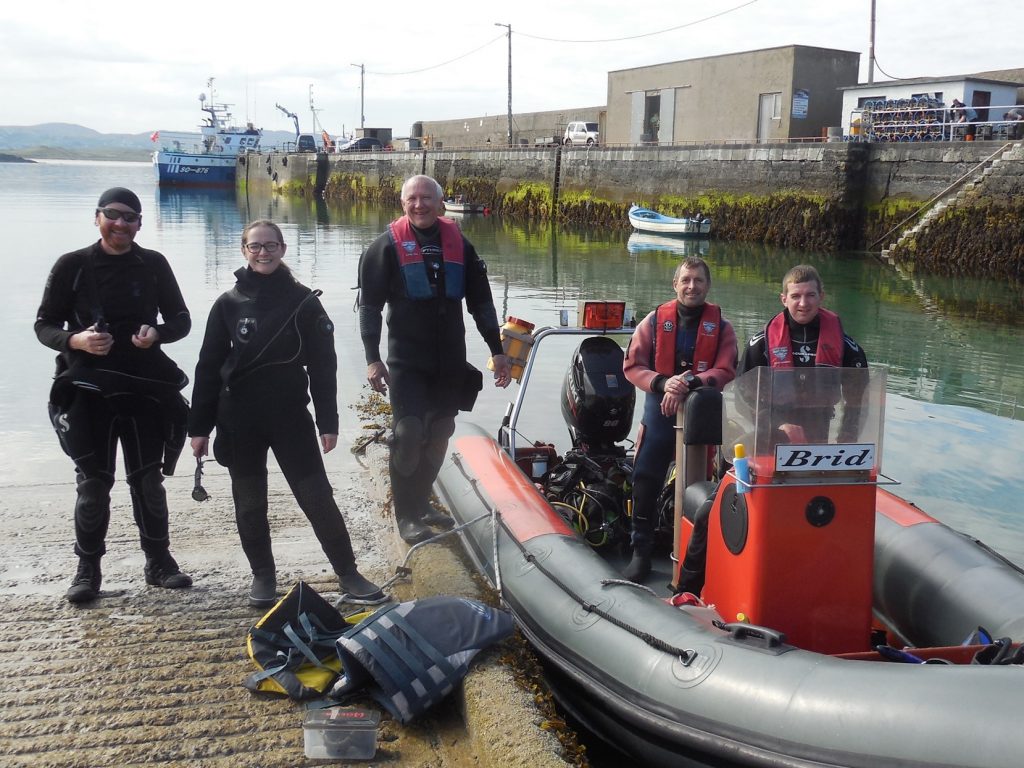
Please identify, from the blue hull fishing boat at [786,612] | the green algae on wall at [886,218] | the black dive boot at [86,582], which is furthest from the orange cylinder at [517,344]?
the green algae on wall at [886,218]

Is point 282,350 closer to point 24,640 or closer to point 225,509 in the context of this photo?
point 24,640

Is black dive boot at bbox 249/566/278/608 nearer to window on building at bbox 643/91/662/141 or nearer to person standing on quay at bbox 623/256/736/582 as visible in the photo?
person standing on quay at bbox 623/256/736/582

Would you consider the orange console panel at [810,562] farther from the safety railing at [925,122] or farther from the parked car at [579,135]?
the parked car at [579,135]

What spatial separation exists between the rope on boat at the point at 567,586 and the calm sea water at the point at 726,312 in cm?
296

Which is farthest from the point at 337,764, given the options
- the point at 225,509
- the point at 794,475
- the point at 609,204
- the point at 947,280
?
the point at 609,204

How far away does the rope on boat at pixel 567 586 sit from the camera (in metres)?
2.74

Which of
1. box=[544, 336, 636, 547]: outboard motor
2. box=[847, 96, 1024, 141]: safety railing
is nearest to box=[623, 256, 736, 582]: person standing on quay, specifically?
box=[544, 336, 636, 547]: outboard motor

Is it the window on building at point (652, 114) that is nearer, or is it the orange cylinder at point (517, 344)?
the orange cylinder at point (517, 344)

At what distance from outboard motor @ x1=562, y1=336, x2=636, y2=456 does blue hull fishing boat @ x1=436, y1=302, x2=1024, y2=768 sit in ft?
2.51

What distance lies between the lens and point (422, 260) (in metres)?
4.06

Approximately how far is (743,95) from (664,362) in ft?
97.1

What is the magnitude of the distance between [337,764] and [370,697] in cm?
32

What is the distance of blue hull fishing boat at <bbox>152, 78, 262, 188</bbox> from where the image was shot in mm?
61188

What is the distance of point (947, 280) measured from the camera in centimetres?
1805
